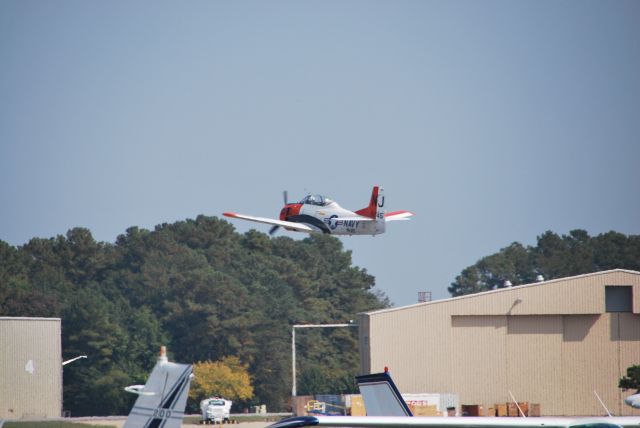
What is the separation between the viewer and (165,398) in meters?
18.1

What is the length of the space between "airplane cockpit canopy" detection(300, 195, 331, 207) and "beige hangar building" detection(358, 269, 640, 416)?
9.46 m

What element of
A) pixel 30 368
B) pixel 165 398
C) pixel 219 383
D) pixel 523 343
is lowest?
pixel 219 383

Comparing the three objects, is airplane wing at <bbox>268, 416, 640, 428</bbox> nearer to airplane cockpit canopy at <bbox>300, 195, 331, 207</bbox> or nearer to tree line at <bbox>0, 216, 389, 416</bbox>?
airplane cockpit canopy at <bbox>300, 195, 331, 207</bbox>

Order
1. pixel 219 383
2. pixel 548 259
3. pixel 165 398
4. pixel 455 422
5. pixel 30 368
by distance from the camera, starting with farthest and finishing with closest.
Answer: pixel 548 259
pixel 219 383
pixel 30 368
pixel 165 398
pixel 455 422

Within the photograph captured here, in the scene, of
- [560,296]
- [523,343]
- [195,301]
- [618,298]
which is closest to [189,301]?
[195,301]

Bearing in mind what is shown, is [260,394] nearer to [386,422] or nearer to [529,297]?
[529,297]

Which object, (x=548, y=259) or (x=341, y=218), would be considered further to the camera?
(x=548, y=259)

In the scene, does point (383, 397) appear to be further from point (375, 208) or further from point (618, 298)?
point (618, 298)

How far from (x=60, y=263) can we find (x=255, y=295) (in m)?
20.7

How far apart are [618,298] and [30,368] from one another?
31.7 m

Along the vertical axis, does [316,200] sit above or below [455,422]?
above

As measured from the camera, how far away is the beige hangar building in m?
61.8

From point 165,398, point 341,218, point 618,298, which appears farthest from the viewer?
point 618,298

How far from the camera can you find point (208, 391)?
83625mm
